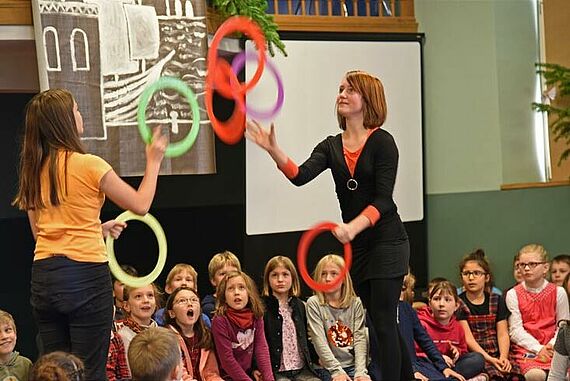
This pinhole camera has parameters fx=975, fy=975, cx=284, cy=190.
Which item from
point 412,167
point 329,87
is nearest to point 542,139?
point 412,167

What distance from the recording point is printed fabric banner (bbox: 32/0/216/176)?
5.57m

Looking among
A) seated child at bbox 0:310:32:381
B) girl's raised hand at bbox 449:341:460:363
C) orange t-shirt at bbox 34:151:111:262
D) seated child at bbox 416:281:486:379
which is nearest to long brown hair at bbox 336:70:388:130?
orange t-shirt at bbox 34:151:111:262

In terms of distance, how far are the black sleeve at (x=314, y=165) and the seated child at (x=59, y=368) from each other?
119 cm

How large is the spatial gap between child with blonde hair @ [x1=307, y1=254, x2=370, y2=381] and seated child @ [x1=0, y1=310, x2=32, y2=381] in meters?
1.61

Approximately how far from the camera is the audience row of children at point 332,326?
16.9ft

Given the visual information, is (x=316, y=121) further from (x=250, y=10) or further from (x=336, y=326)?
(x=336, y=326)

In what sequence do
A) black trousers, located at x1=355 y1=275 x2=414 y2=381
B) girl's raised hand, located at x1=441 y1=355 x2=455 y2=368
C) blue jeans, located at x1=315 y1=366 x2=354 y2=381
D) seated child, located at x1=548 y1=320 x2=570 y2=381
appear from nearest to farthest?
black trousers, located at x1=355 y1=275 x2=414 y2=381, seated child, located at x1=548 y1=320 x2=570 y2=381, blue jeans, located at x1=315 y1=366 x2=354 y2=381, girl's raised hand, located at x1=441 y1=355 x2=455 y2=368

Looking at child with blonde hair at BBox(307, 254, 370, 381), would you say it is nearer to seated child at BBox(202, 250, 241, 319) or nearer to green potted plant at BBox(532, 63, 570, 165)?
seated child at BBox(202, 250, 241, 319)

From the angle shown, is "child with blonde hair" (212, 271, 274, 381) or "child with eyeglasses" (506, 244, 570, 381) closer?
"child with blonde hair" (212, 271, 274, 381)

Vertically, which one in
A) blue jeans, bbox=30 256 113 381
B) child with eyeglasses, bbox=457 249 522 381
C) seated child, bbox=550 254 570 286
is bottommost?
child with eyeglasses, bbox=457 249 522 381

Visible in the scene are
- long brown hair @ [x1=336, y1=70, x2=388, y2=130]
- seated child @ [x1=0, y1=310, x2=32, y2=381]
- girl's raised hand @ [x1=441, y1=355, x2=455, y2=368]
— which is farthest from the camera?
girl's raised hand @ [x1=441, y1=355, x2=455, y2=368]

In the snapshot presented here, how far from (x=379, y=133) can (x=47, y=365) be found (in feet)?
5.08

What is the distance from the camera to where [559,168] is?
742 cm

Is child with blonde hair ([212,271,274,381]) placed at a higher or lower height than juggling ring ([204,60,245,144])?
lower
